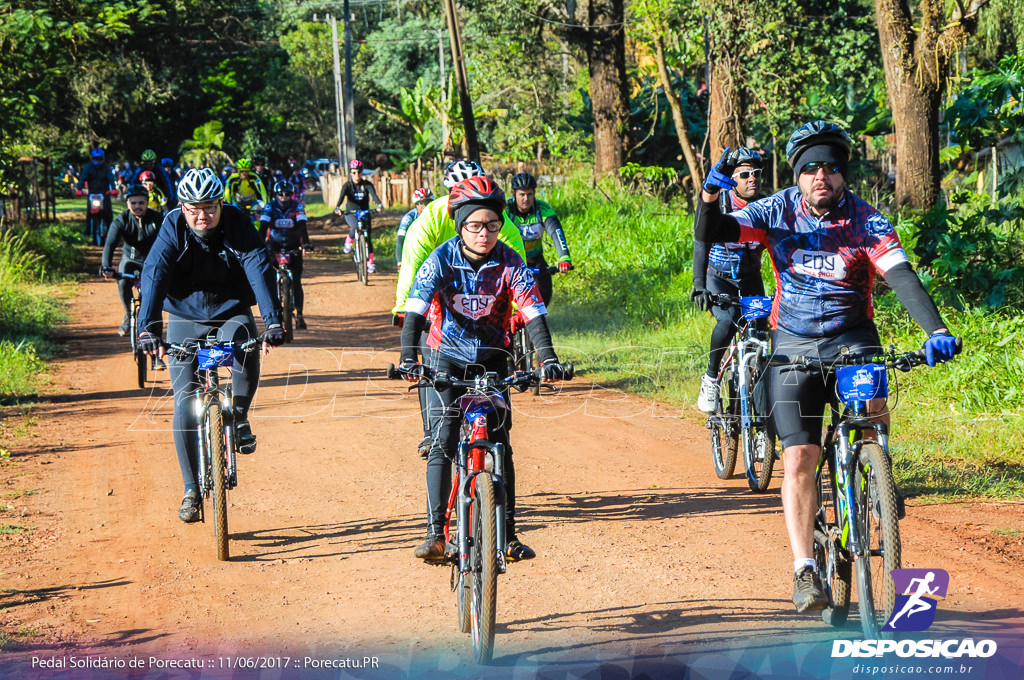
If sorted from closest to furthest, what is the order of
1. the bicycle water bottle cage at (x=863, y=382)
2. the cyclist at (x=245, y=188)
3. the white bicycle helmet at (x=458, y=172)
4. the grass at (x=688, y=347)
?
the bicycle water bottle cage at (x=863, y=382)
the white bicycle helmet at (x=458, y=172)
the grass at (x=688, y=347)
the cyclist at (x=245, y=188)

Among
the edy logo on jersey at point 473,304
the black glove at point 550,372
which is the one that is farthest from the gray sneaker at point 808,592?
the edy logo on jersey at point 473,304

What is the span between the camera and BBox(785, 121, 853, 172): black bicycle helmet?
472 cm

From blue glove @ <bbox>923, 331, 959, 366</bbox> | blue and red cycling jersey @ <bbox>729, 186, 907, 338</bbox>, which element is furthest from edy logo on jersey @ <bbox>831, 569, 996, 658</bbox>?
blue and red cycling jersey @ <bbox>729, 186, 907, 338</bbox>

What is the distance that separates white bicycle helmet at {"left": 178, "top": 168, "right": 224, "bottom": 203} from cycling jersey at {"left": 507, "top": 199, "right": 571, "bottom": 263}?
422 cm

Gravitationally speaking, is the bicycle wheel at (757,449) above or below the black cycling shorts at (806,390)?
below

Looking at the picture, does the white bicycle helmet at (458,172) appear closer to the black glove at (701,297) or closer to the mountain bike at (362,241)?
the black glove at (701,297)

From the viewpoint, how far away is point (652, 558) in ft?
19.9

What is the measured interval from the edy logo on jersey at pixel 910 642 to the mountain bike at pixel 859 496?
5cm

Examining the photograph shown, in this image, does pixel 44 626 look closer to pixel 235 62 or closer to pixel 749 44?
pixel 749 44

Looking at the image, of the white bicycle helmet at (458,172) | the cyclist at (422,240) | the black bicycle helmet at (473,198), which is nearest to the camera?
the black bicycle helmet at (473,198)

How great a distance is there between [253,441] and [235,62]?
44.4m

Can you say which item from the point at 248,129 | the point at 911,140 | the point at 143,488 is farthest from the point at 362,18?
the point at 143,488

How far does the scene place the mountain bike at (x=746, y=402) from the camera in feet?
23.5

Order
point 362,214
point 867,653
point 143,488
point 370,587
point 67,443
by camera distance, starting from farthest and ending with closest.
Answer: point 362,214, point 67,443, point 143,488, point 370,587, point 867,653
